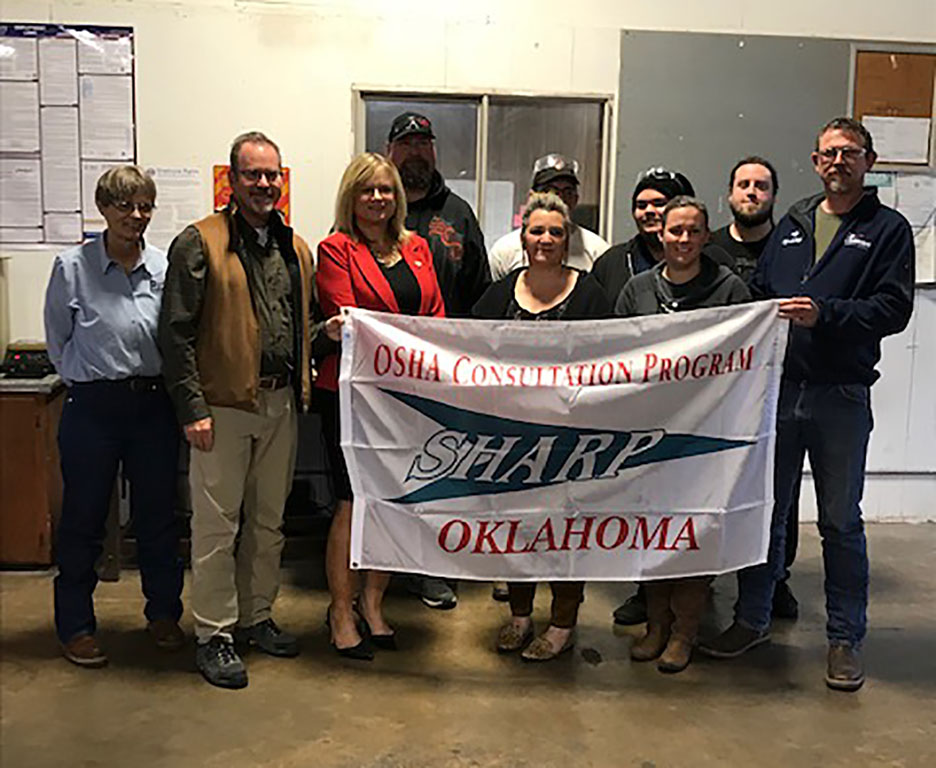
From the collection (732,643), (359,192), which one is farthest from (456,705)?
(359,192)

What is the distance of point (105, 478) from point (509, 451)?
124cm

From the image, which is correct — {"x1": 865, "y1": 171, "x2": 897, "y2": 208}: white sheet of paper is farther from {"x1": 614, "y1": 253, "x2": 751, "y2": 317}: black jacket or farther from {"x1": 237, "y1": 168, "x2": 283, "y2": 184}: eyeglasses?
{"x1": 237, "y1": 168, "x2": 283, "y2": 184}: eyeglasses

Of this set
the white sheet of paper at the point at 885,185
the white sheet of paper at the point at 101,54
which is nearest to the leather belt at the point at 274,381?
the white sheet of paper at the point at 101,54

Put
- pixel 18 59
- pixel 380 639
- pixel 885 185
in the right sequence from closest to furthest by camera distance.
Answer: pixel 380 639
pixel 18 59
pixel 885 185

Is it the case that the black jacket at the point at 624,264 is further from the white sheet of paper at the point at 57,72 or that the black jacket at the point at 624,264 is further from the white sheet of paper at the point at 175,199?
the white sheet of paper at the point at 57,72

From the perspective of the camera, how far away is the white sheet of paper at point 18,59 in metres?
4.33

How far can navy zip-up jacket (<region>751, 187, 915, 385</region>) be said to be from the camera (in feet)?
9.61

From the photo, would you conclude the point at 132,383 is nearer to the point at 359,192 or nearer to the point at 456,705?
the point at 359,192

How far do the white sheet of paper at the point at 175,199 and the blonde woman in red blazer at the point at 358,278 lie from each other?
5.17ft

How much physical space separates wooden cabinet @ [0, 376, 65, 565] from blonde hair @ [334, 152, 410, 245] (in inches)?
63.2

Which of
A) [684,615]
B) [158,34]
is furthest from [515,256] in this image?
[158,34]

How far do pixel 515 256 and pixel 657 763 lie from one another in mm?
1999

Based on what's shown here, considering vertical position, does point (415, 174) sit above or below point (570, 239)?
above

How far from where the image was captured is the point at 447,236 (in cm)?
374
